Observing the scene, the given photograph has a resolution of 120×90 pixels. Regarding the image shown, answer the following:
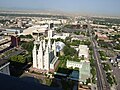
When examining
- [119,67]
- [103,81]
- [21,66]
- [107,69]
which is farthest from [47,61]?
[119,67]

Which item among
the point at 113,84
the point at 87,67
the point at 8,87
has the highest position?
the point at 8,87

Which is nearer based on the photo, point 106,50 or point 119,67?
point 119,67

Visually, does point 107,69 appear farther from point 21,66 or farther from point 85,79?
point 21,66

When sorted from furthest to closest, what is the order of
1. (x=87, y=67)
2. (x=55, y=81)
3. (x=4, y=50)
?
(x=4, y=50), (x=87, y=67), (x=55, y=81)

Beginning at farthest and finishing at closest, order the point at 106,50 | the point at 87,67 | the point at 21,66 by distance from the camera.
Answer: the point at 106,50 < the point at 21,66 < the point at 87,67

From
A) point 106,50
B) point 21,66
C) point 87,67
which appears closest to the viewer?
point 87,67

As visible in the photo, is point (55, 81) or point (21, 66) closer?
point (55, 81)

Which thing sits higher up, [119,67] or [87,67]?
[87,67]

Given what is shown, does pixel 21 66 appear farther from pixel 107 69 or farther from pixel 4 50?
pixel 107 69

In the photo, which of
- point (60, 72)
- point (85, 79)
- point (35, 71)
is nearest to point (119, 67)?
point (85, 79)
